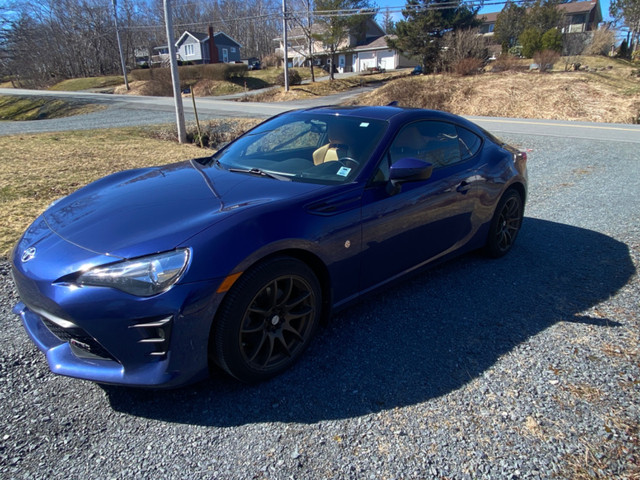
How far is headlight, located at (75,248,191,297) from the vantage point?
2109mm

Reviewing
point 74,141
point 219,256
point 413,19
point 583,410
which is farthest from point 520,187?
point 413,19

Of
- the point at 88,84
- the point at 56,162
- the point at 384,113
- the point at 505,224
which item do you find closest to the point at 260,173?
the point at 384,113

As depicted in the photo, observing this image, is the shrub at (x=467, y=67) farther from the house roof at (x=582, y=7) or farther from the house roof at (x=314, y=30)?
the house roof at (x=582, y=7)

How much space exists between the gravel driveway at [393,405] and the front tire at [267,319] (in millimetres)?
153

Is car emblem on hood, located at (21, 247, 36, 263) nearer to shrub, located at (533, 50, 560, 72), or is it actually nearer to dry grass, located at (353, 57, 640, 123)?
dry grass, located at (353, 57, 640, 123)

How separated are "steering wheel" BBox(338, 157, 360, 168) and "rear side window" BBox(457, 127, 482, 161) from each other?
1253 mm

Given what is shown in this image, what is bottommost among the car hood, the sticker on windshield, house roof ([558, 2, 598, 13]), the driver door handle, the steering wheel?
the driver door handle

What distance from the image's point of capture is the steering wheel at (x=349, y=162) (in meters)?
3.15

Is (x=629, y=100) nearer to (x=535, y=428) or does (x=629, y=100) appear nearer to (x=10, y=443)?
(x=535, y=428)

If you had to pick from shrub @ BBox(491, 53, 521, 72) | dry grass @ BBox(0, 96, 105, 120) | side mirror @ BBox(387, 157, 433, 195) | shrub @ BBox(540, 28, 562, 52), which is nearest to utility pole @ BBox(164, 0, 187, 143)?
side mirror @ BBox(387, 157, 433, 195)

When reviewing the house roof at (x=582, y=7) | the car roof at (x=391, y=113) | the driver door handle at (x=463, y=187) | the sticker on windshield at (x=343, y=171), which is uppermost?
the house roof at (x=582, y=7)

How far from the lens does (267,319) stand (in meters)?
2.52

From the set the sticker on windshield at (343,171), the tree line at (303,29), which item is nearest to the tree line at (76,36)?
the tree line at (303,29)

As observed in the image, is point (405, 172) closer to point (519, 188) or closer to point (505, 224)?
point (505, 224)
